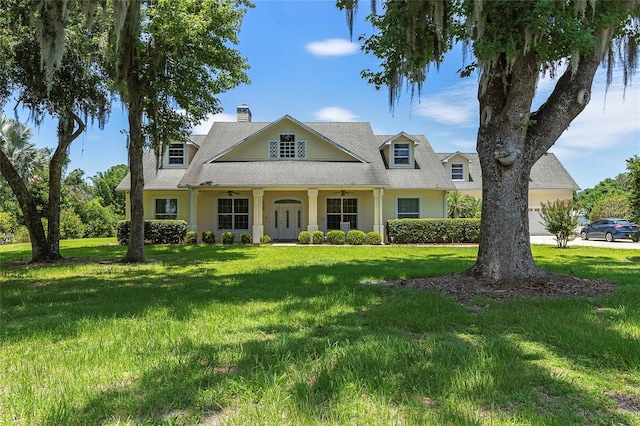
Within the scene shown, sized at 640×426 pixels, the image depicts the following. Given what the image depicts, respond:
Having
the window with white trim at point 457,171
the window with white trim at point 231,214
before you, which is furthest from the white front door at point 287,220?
the window with white trim at point 457,171

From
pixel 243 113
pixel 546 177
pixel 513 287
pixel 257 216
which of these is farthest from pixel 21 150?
pixel 546 177

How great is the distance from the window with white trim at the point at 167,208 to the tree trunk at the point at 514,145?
17.8 metres

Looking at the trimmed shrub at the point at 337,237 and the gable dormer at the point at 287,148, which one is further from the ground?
the gable dormer at the point at 287,148

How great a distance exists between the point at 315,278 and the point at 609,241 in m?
22.8

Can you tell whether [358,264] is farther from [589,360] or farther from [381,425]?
[381,425]

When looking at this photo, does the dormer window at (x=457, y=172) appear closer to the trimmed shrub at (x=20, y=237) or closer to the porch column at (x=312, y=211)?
the porch column at (x=312, y=211)

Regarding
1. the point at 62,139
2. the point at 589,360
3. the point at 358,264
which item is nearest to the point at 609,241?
the point at 358,264

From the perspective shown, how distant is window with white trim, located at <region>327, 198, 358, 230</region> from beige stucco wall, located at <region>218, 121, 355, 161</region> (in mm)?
2291

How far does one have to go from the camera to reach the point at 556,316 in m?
4.70

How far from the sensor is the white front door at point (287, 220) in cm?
2123

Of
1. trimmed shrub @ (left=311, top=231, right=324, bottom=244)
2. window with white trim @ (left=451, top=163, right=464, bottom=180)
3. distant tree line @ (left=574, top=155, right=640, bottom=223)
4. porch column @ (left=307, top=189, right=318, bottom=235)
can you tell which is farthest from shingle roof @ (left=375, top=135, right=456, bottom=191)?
distant tree line @ (left=574, top=155, right=640, bottom=223)

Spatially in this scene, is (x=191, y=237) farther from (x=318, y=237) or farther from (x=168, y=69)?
(x=168, y=69)

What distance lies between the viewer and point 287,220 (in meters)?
21.4

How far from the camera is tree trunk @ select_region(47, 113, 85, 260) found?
1212cm
